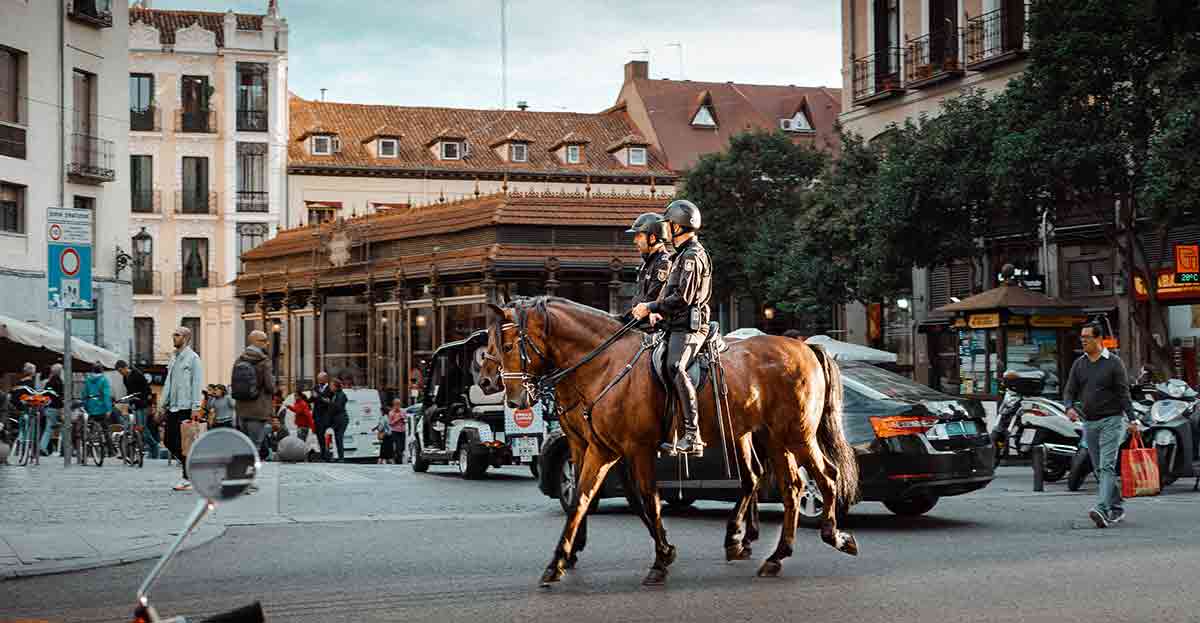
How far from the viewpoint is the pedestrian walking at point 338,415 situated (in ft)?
109

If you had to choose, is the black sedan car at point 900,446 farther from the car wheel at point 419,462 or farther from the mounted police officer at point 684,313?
the car wheel at point 419,462

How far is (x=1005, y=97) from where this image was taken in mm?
32031

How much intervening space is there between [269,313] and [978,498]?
111 ft

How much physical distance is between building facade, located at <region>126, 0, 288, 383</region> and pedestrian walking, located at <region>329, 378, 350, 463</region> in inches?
1424

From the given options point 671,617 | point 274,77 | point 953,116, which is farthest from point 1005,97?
point 274,77

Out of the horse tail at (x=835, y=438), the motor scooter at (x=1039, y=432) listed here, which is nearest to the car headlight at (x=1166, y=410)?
the motor scooter at (x=1039, y=432)

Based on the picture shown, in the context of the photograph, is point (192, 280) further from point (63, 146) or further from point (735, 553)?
point (735, 553)

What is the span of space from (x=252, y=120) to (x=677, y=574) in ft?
201

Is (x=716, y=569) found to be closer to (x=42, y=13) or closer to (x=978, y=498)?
(x=978, y=498)

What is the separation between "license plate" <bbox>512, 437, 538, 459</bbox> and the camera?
23781mm

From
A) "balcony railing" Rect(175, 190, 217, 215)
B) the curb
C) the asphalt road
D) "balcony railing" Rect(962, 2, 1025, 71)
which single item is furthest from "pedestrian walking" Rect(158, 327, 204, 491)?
"balcony railing" Rect(175, 190, 217, 215)

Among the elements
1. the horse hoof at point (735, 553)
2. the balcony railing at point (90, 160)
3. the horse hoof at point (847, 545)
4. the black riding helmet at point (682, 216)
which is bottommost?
the horse hoof at point (735, 553)

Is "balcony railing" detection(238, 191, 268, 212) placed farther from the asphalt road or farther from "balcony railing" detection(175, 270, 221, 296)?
the asphalt road

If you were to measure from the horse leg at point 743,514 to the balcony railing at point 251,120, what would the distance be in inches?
2359
